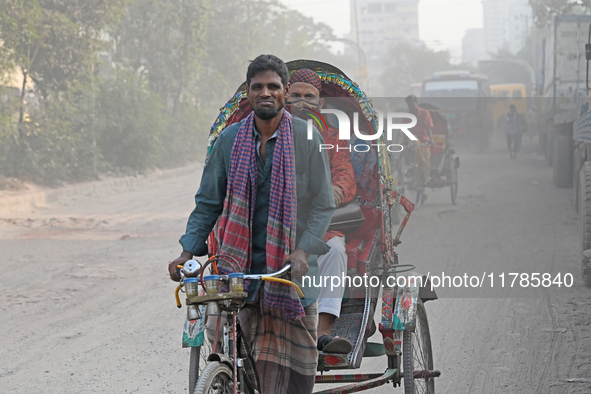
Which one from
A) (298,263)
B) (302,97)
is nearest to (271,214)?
(298,263)

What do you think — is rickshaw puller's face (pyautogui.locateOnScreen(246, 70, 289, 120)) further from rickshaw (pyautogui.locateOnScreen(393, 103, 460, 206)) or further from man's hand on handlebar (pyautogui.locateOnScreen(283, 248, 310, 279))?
rickshaw (pyautogui.locateOnScreen(393, 103, 460, 206))

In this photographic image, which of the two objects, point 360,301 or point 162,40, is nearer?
point 360,301

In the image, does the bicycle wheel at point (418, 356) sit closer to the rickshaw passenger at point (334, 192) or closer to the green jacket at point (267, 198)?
the rickshaw passenger at point (334, 192)

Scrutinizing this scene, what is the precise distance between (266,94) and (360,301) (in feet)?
5.19

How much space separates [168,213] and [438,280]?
6.32 meters

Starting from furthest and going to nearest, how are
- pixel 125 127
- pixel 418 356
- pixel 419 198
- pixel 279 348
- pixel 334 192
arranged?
pixel 125 127, pixel 419 198, pixel 334 192, pixel 418 356, pixel 279 348

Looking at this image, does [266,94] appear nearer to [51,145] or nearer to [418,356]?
[418,356]

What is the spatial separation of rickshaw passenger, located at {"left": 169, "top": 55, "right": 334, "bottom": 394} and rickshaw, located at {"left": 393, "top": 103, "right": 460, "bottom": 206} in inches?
351

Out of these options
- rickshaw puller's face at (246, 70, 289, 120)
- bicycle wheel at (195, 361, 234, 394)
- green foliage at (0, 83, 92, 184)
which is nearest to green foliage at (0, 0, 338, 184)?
green foliage at (0, 83, 92, 184)

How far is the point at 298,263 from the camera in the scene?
9.27 feet

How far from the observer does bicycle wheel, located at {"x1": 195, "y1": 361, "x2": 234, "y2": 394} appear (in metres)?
2.46

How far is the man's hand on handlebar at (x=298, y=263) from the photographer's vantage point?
2.81 m

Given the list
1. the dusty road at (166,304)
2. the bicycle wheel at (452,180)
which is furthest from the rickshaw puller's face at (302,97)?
the bicycle wheel at (452,180)

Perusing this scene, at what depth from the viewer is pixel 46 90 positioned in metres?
15.4
